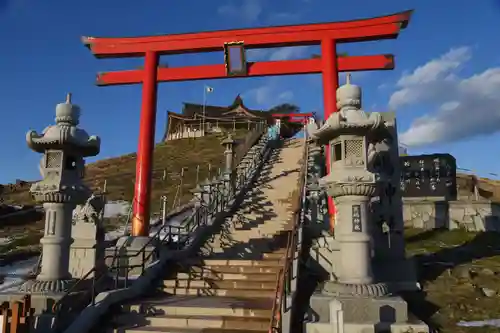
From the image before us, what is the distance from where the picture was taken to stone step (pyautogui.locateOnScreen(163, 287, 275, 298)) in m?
8.12

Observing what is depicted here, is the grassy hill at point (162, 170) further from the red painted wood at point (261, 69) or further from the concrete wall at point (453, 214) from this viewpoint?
the concrete wall at point (453, 214)

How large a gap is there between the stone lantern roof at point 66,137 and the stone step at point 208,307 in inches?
121

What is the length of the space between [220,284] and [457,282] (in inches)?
205

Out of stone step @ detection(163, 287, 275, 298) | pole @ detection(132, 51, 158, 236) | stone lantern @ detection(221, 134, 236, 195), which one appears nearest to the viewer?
stone step @ detection(163, 287, 275, 298)

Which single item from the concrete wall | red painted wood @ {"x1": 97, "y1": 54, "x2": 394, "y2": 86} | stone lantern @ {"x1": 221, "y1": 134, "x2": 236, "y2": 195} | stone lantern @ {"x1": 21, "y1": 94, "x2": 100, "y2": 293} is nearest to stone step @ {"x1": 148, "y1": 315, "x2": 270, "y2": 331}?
stone lantern @ {"x1": 21, "y1": 94, "x2": 100, "y2": 293}

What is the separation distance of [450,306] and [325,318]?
3150 mm

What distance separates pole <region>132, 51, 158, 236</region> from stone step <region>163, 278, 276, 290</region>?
4113 millimetres

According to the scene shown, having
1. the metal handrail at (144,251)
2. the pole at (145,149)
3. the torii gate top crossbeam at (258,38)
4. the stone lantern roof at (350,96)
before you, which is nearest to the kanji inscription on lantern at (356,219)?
the stone lantern roof at (350,96)

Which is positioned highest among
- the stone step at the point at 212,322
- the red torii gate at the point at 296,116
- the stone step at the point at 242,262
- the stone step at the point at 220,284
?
the red torii gate at the point at 296,116

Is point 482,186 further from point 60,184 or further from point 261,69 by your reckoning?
point 60,184

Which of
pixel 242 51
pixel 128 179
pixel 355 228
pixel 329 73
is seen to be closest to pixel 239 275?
pixel 355 228

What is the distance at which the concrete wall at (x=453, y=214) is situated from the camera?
16.7m

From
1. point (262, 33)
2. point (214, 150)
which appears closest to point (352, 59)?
point (262, 33)

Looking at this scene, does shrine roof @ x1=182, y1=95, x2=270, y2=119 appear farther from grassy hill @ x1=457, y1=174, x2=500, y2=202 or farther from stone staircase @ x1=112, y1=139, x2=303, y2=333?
stone staircase @ x1=112, y1=139, x2=303, y2=333
